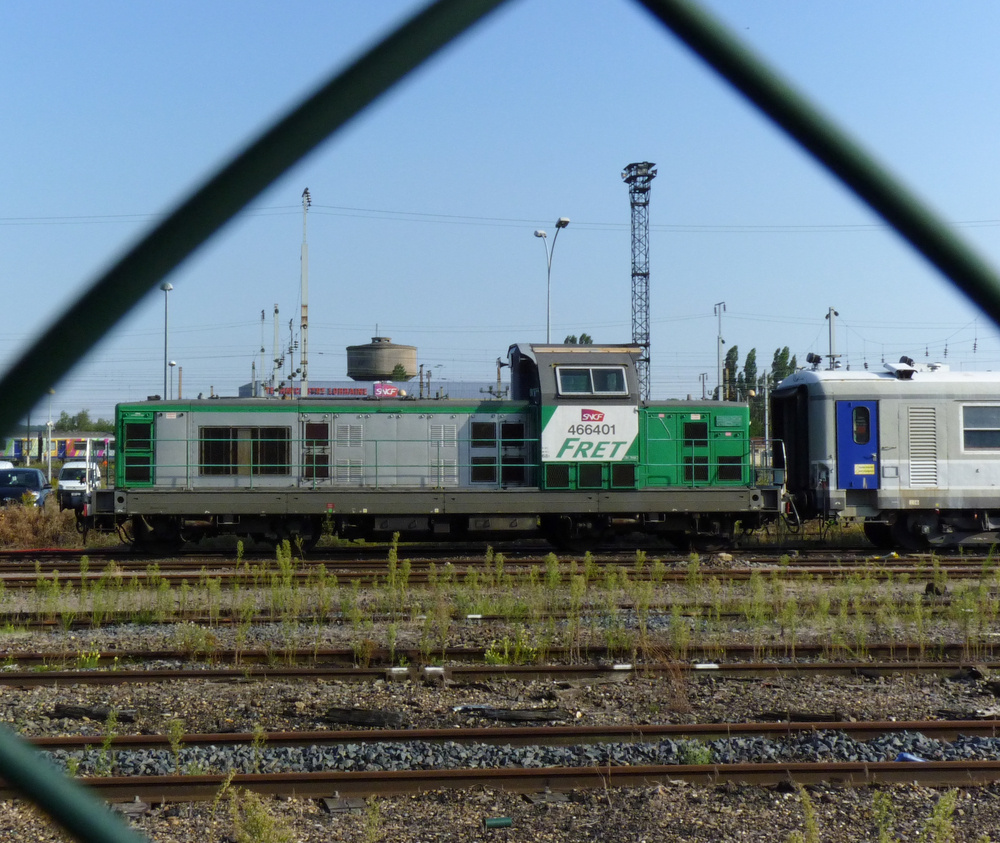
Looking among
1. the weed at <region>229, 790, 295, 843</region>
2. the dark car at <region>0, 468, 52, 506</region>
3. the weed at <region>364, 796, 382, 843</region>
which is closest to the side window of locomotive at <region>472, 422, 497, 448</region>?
the weed at <region>364, 796, 382, 843</region>

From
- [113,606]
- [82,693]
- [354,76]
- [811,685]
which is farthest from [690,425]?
[354,76]

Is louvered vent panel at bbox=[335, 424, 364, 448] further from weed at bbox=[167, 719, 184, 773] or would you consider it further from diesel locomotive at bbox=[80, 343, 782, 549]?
weed at bbox=[167, 719, 184, 773]

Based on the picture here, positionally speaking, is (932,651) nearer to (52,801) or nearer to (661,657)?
(661,657)

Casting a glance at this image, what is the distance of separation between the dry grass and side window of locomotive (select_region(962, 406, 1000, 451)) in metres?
17.2

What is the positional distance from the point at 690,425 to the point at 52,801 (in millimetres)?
16126

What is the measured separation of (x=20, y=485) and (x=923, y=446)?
23.2 metres

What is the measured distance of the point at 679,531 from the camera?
16797mm

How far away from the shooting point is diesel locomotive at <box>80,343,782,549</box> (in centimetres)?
1548

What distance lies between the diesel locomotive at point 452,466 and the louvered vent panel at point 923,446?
2.54 meters

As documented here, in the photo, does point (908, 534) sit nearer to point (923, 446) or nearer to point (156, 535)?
point (923, 446)

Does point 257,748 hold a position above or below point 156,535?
below

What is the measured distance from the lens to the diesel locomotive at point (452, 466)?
1548 cm

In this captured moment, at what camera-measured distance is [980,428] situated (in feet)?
53.9

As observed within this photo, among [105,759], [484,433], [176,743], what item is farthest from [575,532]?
[105,759]
